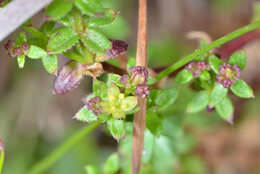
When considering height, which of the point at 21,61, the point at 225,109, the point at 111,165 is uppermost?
the point at 21,61

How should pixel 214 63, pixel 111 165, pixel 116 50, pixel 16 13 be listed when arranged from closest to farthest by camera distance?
pixel 16 13
pixel 116 50
pixel 214 63
pixel 111 165

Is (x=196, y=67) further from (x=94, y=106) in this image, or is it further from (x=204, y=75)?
(x=94, y=106)

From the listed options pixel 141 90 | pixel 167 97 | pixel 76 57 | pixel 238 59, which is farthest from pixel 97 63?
pixel 238 59

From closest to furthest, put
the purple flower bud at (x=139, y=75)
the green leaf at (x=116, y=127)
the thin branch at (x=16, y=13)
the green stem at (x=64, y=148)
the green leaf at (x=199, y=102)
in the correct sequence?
the thin branch at (x=16, y=13) < the purple flower bud at (x=139, y=75) < the green leaf at (x=116, y=127) < the green leaf at (x=199, y=102) < the green stem at (x=64, y=148)

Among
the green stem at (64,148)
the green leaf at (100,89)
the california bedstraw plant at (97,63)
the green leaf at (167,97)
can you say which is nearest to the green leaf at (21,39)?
the california bedstraw plant at (97,63)

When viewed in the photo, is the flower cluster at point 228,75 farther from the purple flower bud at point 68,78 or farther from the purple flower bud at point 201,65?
the purple flower bud at point 68,78

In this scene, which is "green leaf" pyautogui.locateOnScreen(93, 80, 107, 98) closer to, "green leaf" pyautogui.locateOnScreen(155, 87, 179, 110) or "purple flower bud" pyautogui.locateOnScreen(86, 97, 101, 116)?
"purple flower bud" pyautogui.locateOnScreen(86, 97, 101, 116)
